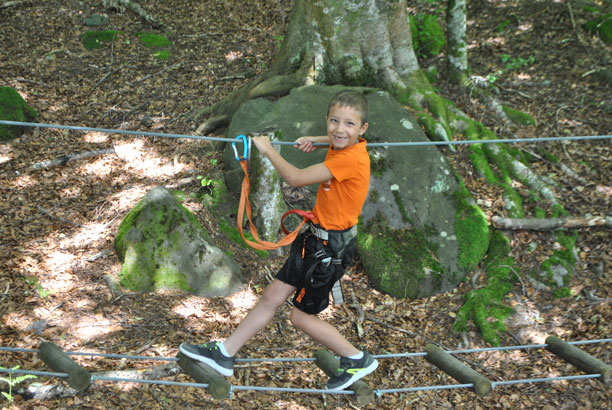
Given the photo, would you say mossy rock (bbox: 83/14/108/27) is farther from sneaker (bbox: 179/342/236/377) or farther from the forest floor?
sneaker (bbox: 179/342/236/377)

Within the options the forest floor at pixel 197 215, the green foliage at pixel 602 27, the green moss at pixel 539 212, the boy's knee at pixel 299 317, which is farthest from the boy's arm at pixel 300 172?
the green foliage at pixel 602 27

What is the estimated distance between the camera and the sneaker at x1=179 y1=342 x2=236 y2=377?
3.19 metres

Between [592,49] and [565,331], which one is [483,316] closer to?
[565,331]

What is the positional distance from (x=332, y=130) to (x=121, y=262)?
2.79 m

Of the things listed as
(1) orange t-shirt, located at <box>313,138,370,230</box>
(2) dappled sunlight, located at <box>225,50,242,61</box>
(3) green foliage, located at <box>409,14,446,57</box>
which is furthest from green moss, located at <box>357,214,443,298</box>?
(3) green foliage, located at <box>409,14,446,57</box>

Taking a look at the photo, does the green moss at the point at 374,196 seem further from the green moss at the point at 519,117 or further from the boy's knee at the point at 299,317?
the green moss at the point at 519,117

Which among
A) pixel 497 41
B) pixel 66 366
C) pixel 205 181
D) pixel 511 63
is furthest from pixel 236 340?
pixel 497 41

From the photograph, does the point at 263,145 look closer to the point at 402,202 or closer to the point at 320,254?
the point at 320,254

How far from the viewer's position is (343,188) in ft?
10.1

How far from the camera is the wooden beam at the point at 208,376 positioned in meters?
3.03

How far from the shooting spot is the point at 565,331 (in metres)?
5.26

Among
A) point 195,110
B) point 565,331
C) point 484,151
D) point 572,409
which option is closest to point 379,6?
point 484,151

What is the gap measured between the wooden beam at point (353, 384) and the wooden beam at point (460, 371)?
1.79 feet

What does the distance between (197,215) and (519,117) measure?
4790 millimetres
